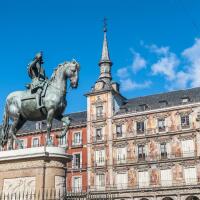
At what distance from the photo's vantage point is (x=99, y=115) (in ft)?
168

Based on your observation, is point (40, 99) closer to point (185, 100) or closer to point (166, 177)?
point (166, 177)

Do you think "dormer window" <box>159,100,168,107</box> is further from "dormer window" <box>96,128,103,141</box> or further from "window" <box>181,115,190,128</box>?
"dormer window" <box>96,128,103,141</box>

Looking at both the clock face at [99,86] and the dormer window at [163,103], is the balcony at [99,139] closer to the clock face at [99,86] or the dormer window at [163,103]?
the clock face at [99,86]

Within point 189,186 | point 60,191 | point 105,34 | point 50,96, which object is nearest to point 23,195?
point 60,191

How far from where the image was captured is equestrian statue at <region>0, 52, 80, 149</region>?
1257cm

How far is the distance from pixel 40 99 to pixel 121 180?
3680 cm

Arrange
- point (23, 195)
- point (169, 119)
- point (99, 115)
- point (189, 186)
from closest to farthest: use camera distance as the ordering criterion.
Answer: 1. point (23, 195)
2. point (189, 186)
3. point (169, 119)
4. point (99, 115)

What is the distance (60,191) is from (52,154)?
3.58ft

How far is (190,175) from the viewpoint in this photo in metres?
44.8

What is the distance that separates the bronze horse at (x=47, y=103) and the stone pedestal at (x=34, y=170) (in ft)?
2.48

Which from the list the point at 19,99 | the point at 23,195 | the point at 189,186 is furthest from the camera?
the point at 189,186

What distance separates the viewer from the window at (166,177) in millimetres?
45531

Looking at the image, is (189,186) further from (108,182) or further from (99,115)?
(99,115)

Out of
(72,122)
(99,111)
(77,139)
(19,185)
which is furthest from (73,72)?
→ (72,122)
